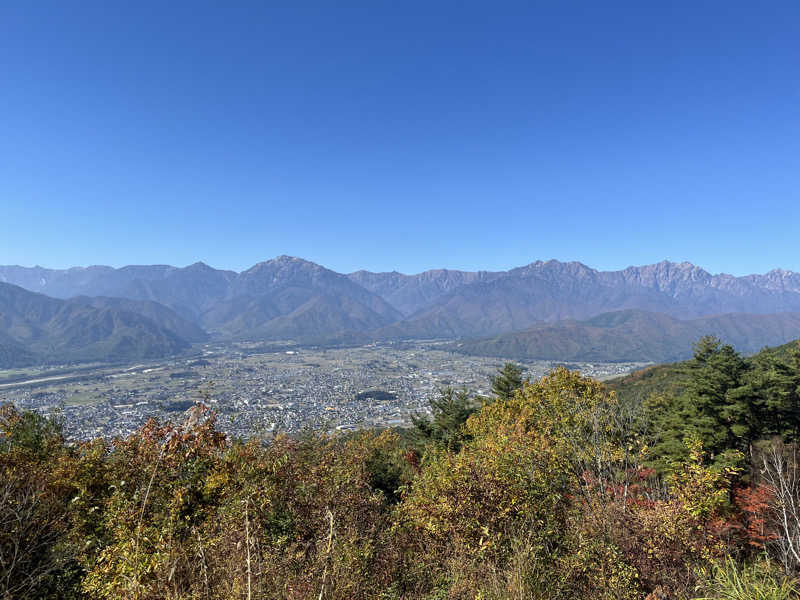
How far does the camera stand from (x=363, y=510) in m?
11.1

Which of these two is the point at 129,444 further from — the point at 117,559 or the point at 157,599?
the point at 157,599

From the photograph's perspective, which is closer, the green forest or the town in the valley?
the green forest

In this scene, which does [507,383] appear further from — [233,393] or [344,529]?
[233,393]

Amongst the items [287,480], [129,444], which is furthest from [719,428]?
[129,444]

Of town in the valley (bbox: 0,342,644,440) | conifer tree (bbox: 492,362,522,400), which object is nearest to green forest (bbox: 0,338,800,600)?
conifer tree (bbox: 492,362,522,400)

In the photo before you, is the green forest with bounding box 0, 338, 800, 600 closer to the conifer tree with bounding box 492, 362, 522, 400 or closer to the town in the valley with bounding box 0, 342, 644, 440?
the conifer tree with bounding box 492, 362, 522, 400

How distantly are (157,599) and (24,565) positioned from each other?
4.95m

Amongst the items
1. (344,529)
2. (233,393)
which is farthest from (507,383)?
(233,393)

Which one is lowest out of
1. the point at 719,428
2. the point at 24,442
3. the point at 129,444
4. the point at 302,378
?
the point at 302,378

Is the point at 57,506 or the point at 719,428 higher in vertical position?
the point at 57,506

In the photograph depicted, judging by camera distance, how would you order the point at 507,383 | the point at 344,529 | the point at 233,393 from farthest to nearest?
1. the point at 233,393
2. the point at 507,383
3. the point at 344,529

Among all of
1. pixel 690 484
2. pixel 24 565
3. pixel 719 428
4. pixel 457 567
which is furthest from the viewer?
pixel 719 428

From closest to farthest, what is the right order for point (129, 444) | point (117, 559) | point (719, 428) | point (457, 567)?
point (117, 559) < point (457, 567) < point (129, 444) < point (719, 428)

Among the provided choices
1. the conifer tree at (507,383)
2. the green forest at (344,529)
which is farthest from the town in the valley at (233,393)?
the green forest at (344,529)
